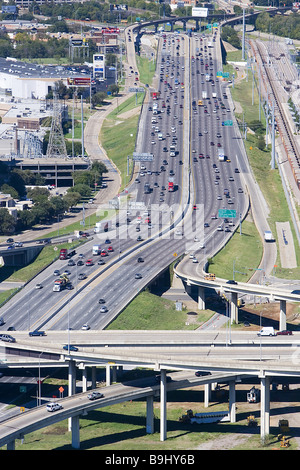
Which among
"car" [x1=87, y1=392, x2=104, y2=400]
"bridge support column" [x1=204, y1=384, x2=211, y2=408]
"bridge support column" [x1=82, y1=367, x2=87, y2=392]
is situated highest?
"car" [x1=87, y1=392, x2=104, y2=400]

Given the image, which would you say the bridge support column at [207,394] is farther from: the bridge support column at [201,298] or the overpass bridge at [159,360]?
the bridge support column at [201,298]

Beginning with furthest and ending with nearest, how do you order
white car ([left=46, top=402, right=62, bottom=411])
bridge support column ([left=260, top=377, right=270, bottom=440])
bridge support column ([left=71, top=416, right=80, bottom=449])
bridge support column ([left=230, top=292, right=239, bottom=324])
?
1. bridge support column ([left=230, top=292, right=239, bottom=324])
2. bridge support column ([left=260, top=377, right=270, bottom=440])
3. bridge support column ([left=71, top=416, right=80, bottom=449])
4. white car ([left=46, top=402, right=62, bottom=411])

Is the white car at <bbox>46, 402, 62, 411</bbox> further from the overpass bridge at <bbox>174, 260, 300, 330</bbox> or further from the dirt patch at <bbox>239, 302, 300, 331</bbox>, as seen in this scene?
the dirt patch at <bbox>239, 302, 300, 331</bbox>

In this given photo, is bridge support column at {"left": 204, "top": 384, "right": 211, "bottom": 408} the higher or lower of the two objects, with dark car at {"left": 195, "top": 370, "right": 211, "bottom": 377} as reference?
lower

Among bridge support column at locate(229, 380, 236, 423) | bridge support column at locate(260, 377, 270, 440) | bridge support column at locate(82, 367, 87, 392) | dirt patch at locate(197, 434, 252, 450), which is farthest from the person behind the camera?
bridge support column at locate(82, 367, 87, 392)

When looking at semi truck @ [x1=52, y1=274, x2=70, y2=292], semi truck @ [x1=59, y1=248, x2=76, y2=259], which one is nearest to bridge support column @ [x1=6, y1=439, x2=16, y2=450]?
semi truck @ [x1=52, y1=274, x2=70, y2=292]
